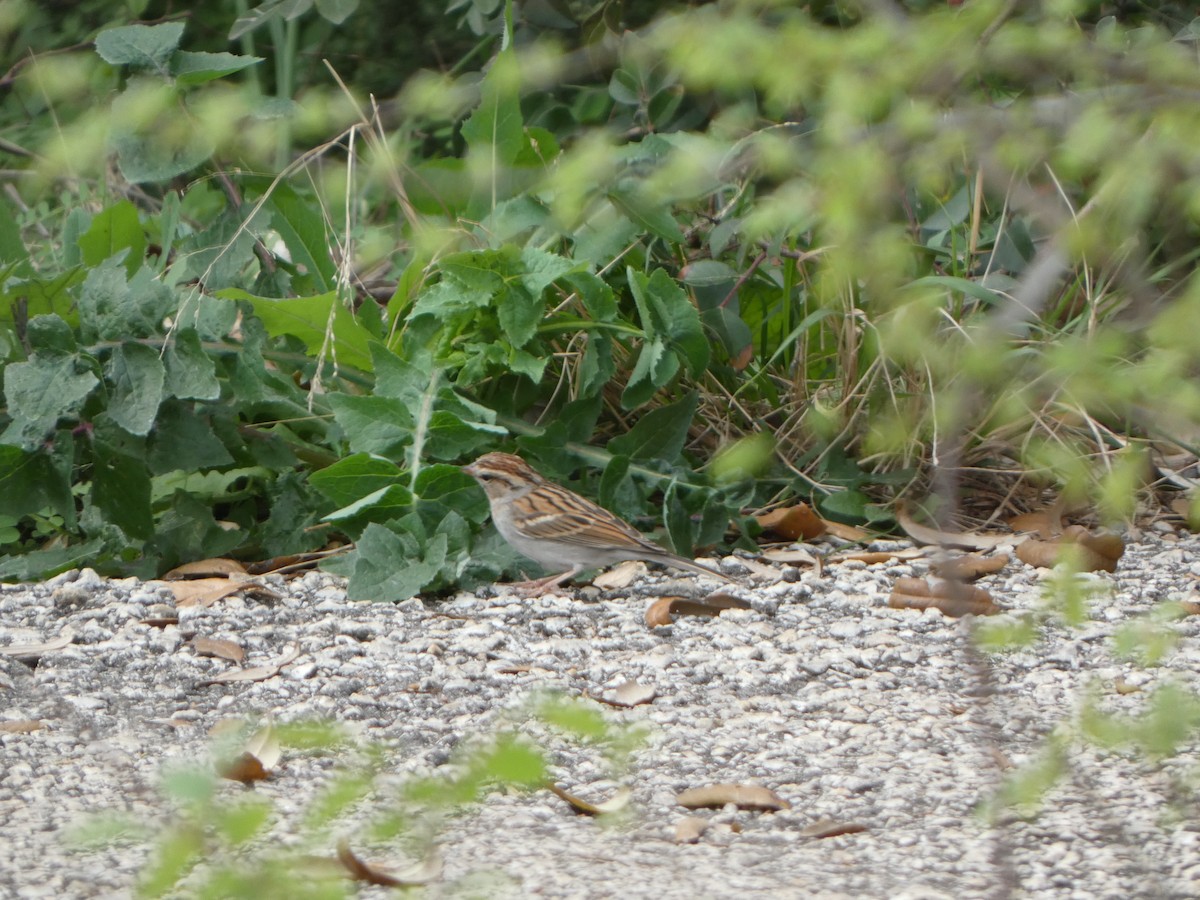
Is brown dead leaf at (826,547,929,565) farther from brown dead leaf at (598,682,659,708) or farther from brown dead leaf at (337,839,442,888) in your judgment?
brown dead leaf at (337,839,442,888)

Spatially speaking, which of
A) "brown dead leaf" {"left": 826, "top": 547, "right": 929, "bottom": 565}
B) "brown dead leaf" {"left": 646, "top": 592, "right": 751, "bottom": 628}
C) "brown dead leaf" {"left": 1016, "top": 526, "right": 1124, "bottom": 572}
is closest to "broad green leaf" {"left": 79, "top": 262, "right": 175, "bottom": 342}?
"brown dead leaf" {"left": 646, "top": 592, "right": 751, "bottom": 628}

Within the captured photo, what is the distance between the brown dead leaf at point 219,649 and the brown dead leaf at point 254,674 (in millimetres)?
87

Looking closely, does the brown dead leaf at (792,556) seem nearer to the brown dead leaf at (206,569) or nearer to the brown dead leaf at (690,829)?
the brown dead leaf at (206,569)

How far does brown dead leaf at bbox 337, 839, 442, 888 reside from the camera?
2330mm

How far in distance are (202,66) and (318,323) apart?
0.91 m

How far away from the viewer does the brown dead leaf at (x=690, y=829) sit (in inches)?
104

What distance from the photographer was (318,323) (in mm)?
→ 4941

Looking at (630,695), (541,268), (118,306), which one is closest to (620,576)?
(541,268)

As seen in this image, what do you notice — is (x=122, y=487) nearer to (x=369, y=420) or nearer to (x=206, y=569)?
(x=206, y=569)

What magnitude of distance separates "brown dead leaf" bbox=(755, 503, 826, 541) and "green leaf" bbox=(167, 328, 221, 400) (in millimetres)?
1818

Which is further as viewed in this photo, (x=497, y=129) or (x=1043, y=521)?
(x=497, y=129)

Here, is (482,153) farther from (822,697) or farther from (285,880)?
(285,880)

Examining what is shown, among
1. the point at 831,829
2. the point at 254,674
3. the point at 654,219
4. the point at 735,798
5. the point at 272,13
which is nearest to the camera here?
the point at 831,829

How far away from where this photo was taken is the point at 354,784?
5.41 feet
